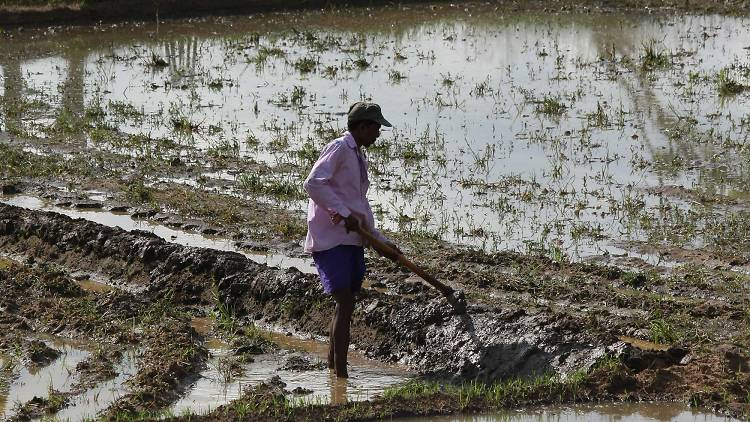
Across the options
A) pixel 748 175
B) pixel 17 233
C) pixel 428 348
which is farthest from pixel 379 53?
pixel 428 348

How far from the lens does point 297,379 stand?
562 centimetres

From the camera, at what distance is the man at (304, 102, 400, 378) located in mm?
5293

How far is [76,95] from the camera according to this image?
13.3m

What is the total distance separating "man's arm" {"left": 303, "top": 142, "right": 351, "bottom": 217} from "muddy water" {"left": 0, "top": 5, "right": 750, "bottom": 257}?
255cm

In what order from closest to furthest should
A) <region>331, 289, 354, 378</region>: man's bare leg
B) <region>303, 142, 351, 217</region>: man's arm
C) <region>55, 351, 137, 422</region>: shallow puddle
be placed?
<region>55, 351, 137, 422</region>: shallow puddle → <region>303, 142, 351, 217</region>: man's arm → <region>331, 289, 354, 378</region>: man's bare leg

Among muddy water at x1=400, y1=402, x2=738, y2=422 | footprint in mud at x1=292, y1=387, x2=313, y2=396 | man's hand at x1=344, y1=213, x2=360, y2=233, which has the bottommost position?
footprint in mud at x1=292, y1=387, x2=313, y2=396

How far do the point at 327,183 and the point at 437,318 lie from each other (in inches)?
42.1

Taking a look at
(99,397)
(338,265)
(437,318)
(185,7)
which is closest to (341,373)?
(338,265)

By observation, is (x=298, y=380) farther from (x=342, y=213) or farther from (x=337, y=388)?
(x=342, y=213)

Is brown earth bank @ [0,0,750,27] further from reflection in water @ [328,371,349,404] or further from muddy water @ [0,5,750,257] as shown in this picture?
reflection in water @ [328,371,349,404]

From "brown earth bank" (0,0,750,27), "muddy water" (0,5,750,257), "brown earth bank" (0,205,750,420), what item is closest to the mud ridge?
"brown earth bank" (0,205,750,420)

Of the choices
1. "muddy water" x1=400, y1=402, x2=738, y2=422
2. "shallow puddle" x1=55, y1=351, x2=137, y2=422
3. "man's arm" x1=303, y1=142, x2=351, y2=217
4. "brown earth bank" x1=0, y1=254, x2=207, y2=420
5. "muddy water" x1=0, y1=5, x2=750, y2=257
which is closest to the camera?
"muddy water" x1=400, y1=402, x2=738, y2=422

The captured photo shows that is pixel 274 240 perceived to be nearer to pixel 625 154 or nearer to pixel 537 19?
pixel 625 154

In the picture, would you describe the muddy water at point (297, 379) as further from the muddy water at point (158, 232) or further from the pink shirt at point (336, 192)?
the muddy water at point (158, 232)
